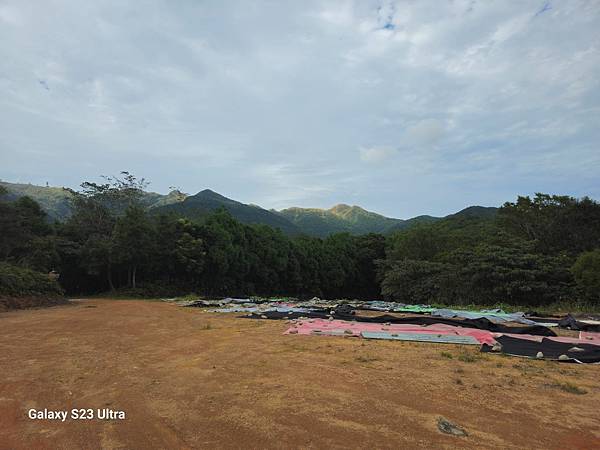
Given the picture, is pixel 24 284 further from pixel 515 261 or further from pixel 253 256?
pixel 515 261

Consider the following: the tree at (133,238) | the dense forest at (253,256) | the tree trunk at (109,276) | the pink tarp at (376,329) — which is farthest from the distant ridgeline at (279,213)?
the pink tarp at (376,329)

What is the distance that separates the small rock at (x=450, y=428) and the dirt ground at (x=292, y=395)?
2.1 inches

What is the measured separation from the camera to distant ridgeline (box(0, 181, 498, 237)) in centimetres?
5091

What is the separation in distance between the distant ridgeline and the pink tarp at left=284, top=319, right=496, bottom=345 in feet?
91.2

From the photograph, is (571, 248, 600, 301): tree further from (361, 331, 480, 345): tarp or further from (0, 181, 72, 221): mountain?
(0, 181, 72, 221): mountain

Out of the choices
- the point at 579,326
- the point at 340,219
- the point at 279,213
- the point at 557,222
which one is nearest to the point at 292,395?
the point at 579,326

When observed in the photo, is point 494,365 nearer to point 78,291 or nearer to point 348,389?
point 348,389

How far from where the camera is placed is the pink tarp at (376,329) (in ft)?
19.6

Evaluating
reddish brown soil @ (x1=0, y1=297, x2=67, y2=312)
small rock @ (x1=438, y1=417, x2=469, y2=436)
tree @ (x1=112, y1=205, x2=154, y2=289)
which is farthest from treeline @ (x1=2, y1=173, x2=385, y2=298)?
small rock @ (x1=438, y1=417, x2=469, y2=436)

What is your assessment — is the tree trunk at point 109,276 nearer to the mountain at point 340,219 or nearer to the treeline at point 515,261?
the treeline at point 515,261

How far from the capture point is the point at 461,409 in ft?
9.21

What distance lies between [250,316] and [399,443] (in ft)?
23.0

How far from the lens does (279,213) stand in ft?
382

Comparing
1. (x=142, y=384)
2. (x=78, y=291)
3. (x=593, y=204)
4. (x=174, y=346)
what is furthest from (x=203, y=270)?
(x=593, y=204)
